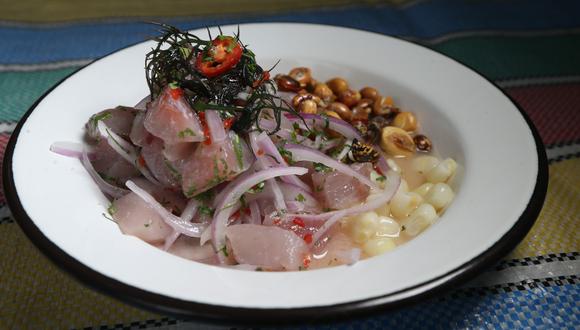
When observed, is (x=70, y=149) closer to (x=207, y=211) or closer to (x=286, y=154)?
(x=207, y=211)

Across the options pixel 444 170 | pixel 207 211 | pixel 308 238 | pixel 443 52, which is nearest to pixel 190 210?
pixel 207 211

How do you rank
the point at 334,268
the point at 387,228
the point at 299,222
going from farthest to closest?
1. the point at 387,228
2. the point at 299,222
3. the point at 334,268

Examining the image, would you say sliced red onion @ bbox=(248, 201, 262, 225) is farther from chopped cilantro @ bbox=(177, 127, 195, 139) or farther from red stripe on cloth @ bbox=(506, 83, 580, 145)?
red stripe on cloth @ bbox=(506, 83, 580, 145)

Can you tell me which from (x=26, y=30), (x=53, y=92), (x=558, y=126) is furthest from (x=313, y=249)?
(x=26, y=30)

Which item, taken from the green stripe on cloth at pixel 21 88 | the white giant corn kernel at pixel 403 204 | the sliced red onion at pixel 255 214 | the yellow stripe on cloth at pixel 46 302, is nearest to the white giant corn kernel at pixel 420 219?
the white giant corn kernel at pixel 403 204

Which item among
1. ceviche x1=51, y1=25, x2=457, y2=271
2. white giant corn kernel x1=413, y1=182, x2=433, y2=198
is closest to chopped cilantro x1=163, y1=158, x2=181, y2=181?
ceviche x1=51, y1=25, x2=457, y2=271

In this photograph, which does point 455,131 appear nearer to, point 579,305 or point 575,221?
point 575,221
